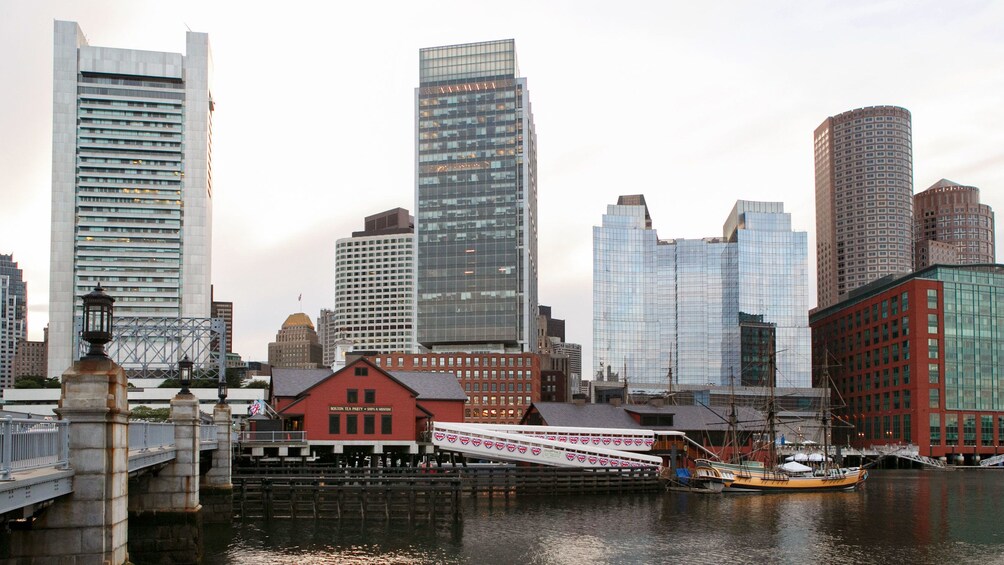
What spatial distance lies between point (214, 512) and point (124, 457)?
1291 inches

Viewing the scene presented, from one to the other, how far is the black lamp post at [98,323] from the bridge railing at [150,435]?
5.83 metres

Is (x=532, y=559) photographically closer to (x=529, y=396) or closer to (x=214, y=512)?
(x=214, y=512)

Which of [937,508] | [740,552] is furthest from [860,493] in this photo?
[740,552]

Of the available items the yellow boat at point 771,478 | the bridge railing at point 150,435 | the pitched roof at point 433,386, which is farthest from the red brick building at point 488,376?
the bridge railing at point 150,435

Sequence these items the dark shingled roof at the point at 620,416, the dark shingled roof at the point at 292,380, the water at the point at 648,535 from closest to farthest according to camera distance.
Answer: the water at the point at 648,535
the dark shingled roof at the point at 292,380
the dark shingled roof at the point at 620,416

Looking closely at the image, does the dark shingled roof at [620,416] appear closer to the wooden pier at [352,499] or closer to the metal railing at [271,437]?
the metal railing at [271,437]

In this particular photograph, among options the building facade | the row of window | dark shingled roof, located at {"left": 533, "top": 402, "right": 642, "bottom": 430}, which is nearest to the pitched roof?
the row of window

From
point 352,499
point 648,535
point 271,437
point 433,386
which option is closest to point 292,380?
point 433,386

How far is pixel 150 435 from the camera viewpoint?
3322cm

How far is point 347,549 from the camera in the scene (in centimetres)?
4494

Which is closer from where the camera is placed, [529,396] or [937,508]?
[937,508]

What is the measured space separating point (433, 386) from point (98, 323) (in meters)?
69.2

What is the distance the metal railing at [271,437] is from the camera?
69394 millimetres

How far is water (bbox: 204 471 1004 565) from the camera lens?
4406 cm
